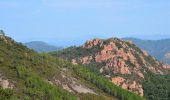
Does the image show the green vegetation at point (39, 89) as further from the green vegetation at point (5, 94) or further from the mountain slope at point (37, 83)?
the green vegetation at point (5, 94)

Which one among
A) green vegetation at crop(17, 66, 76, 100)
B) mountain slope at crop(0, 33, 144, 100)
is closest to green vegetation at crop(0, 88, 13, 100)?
mountain slope at crop(0, 33, 144, 100)

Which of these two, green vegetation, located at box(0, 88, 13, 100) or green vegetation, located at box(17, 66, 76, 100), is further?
green vegetation, located at box(17, 66, 76, 100)

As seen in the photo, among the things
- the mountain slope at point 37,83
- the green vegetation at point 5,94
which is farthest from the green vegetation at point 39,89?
the green vegetation at point 5,94

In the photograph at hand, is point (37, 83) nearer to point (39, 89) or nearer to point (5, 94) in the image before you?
point (39, 89)

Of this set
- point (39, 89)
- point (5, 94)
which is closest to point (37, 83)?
point (39, 89)

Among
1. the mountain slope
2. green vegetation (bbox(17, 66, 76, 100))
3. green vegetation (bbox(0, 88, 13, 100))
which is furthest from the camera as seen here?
the mountain slope

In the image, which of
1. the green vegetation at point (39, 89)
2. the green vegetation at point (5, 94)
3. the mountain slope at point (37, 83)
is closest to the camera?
the green vegetation at point (5, 94)

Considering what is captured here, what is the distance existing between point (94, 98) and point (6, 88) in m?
34.3

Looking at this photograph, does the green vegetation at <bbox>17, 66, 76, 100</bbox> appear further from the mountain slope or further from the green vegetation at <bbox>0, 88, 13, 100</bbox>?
the green vegetation at <bbox>0, 88, 13, 100</bbox>

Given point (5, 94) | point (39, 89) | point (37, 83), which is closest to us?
point (5, 94)

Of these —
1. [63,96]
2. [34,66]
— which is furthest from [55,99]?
[34,66]

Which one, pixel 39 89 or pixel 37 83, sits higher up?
pixel 37 83

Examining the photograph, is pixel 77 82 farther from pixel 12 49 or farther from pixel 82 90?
pixel 12 49

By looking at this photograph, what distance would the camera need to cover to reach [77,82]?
630 feet
